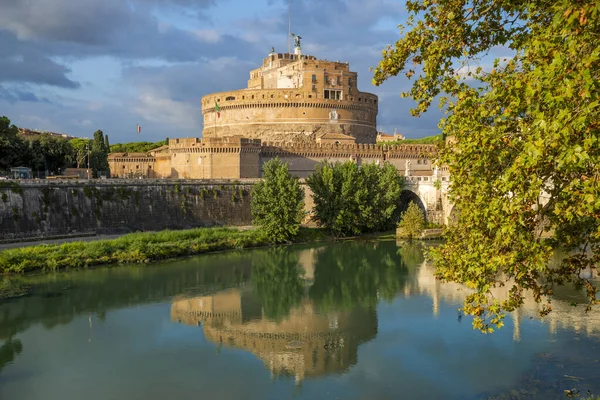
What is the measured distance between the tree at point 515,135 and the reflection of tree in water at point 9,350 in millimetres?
8979

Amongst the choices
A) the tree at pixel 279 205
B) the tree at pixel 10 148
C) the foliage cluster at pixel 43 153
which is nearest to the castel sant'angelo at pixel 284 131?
the foliage cluster at pixel 43 153

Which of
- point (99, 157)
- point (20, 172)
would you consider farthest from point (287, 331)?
point (99, 157)

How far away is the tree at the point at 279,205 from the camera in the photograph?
24125 mm

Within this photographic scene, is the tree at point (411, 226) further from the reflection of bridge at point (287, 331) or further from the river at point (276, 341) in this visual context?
the reflection of bridge at point (287, 331)

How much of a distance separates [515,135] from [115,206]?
22.4 metres

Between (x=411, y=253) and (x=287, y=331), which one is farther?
(x=411, y=253)

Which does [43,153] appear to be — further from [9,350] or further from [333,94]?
[9,350]

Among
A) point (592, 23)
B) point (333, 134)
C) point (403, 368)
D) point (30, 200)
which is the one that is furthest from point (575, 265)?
point (333, 134)

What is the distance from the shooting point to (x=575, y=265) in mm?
5750

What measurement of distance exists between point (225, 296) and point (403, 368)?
7139 millimetres

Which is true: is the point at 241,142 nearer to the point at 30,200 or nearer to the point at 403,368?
the point at 30,200

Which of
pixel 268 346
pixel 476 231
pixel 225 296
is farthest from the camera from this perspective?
pixel 225 296

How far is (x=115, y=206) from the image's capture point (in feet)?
Answer: 82.7

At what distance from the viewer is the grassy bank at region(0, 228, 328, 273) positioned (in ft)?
61.4
